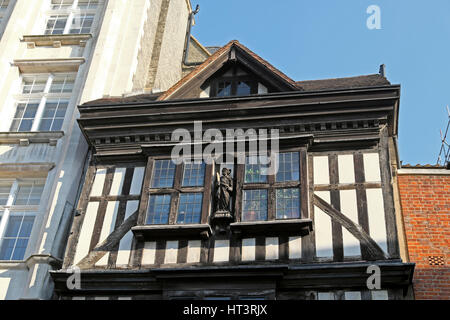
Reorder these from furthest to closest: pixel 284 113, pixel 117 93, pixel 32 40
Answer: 1. pixel 32 40
2. pixel 117 93
3. pixel 284 113

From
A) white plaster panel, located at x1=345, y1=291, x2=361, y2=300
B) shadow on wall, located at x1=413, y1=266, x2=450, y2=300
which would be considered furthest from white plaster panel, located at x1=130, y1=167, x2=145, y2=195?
shadow on wall, located at x1=413, y1=266, x2=450, y2=300

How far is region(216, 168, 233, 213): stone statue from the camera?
40.7ft

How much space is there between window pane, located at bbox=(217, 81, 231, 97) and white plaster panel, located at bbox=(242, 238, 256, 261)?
431 cm

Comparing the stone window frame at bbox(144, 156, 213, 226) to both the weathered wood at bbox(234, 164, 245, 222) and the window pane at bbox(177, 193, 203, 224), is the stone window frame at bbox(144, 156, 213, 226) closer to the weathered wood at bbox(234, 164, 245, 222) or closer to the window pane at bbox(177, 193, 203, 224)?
the window pane at bbox(177, 193, 203, 224)

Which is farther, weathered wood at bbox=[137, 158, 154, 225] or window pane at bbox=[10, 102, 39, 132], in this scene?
window pane at bbox=[10, 102, 39, 132]

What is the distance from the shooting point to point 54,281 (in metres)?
12.2

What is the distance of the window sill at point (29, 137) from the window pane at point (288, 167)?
238 inches

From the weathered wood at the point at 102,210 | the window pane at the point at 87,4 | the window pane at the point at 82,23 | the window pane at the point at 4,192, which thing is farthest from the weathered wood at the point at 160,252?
the window pane at the point at 87,4

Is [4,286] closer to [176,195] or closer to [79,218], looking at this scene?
[79,218]

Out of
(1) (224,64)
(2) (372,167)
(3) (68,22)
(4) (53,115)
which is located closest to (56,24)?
(3) (68,22)

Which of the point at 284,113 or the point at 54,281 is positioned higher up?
the point at 284,113
